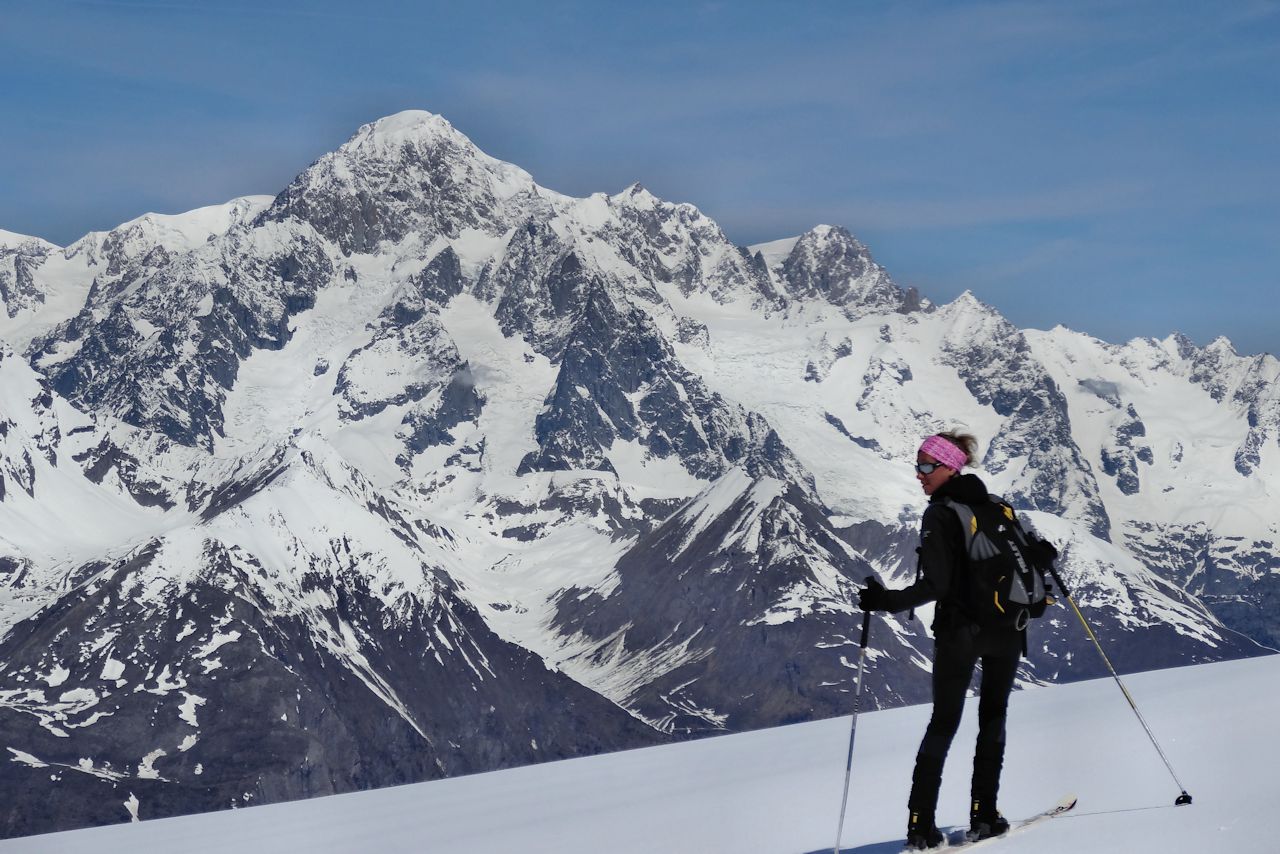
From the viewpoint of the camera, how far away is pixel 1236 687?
28.8 metres

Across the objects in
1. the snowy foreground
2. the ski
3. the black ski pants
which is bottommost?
the snowy foreground

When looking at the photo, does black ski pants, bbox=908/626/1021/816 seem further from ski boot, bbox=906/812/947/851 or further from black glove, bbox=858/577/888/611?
black glove, bbox=858/577/888/611

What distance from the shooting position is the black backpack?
18953 millimetres

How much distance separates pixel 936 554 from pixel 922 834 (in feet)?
9.95

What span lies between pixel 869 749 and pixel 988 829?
8.90 metres

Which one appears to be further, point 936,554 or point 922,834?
point 936,554

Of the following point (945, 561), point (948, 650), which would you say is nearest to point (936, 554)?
point (945, 561)

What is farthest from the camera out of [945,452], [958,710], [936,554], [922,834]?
[945,452]

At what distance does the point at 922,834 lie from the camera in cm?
1838

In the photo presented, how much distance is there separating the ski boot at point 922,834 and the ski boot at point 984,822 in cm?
38

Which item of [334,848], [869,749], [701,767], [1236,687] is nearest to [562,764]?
[701,767]

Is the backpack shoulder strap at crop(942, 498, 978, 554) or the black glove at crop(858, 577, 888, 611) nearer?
the black glove at crop(858, 577, 888, 611)

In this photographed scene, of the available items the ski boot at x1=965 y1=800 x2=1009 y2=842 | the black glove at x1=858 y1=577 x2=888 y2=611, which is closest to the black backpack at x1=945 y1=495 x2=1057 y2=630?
the black glove at x1=858 y1=577 x2=888 y2=611

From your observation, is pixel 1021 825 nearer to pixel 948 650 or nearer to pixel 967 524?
pixel 948 650
